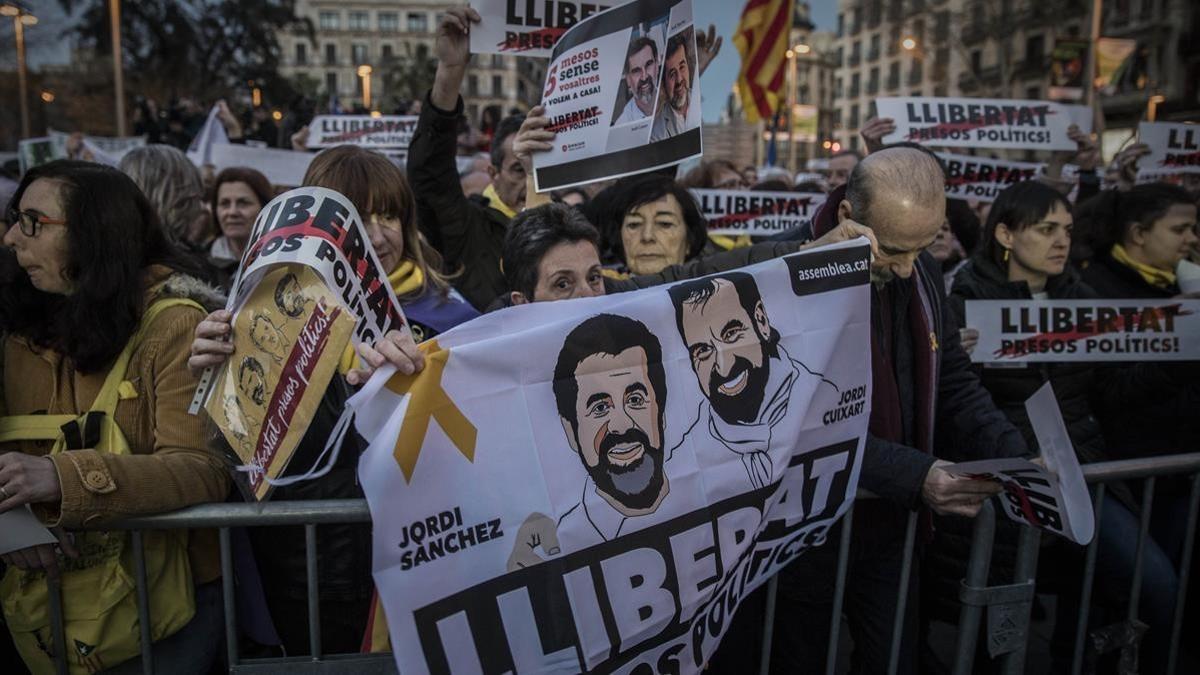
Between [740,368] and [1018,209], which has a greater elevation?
[1018,209]

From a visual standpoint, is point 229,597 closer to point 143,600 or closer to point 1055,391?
point 143,600

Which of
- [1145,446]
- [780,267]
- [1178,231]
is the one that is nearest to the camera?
[780,267]

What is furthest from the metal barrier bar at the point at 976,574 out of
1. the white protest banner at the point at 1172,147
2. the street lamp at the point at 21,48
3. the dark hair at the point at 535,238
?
the street lamp at the point at 21,48

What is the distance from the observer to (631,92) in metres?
2.90

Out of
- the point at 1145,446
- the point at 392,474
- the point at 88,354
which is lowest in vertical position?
the point at 1145,446

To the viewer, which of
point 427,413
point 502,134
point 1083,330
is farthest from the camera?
point 502,134

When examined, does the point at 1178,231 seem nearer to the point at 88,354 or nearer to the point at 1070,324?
the point at 1070,324

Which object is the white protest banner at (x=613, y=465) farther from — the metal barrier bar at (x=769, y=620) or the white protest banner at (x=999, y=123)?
the white protest banner at (x=999, y=123)

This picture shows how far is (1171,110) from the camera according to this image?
3966 cm

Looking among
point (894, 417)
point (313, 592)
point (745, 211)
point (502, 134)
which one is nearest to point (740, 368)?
point (894, 417)

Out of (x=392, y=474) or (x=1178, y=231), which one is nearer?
(x=392, y=474)

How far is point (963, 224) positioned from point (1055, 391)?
2453 mm

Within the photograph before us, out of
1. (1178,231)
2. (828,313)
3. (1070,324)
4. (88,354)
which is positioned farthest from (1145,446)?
(88,354)

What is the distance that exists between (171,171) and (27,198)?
6.81 feet
